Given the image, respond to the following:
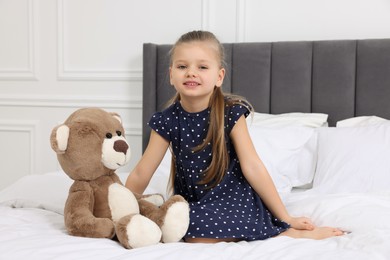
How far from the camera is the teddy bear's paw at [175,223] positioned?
141cm

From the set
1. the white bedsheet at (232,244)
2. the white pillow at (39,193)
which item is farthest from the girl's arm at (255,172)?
the white pillow at (39,193)

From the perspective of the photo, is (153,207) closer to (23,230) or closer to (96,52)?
(23,230)

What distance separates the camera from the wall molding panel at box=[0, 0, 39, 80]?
11.2 ft

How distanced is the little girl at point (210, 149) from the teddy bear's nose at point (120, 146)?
0.26 metres

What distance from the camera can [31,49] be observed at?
3443 millimetres

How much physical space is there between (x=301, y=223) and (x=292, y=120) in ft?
3.60

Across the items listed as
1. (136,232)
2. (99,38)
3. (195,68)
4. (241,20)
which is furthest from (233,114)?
(99,38)

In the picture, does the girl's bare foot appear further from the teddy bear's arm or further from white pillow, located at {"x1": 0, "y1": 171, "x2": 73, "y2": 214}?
white pillow, located at {"x1": 0, "y1": 171, "x2": 73, "y2": 214}

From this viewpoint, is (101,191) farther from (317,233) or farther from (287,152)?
(287,152)

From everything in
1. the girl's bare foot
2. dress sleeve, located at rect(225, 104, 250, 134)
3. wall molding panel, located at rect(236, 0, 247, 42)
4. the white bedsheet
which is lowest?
the girl's bare foot

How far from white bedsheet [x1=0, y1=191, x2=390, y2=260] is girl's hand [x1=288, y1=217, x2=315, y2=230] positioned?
0.23ft

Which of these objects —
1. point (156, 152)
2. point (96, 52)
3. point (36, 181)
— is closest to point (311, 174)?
point (156, 152)

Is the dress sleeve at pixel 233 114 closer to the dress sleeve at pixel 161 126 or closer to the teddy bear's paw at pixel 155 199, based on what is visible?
the dress sleeve at pixel 161 126

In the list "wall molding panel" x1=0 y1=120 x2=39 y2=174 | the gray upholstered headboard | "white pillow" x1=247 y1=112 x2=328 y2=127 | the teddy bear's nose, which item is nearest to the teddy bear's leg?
the teddy bear's nose
